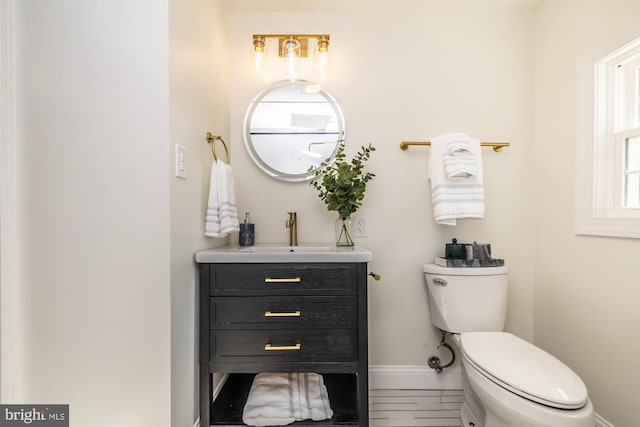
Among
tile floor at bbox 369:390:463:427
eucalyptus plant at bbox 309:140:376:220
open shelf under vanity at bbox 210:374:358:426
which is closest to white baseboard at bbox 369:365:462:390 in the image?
tile floor at bbox 369:390:463:427

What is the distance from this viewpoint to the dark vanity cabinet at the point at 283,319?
1.36 m

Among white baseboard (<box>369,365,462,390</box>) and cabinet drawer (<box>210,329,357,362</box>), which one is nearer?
cabinet drawer (<box>210,329,357,362</box>)

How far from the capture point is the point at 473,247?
1740 mm

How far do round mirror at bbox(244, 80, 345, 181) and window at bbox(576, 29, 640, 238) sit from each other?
126 cm

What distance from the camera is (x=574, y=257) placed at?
1.66 meters

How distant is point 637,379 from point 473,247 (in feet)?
2.66

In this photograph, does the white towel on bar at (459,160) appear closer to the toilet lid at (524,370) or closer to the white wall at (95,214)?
the toilet lid at (524,370)

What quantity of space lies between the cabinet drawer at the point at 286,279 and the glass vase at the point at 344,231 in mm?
505

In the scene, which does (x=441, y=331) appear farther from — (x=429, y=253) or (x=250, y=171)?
(x=250, y=171)

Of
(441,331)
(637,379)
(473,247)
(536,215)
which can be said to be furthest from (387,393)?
(536,215)

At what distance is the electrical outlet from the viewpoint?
196 centimetres

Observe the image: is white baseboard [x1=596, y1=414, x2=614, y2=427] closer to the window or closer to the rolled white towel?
the window

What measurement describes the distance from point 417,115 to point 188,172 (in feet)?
4.53

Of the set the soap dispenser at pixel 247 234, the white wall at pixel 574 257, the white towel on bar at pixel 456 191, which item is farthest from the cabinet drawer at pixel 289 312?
the white wall at pixel 574 257
